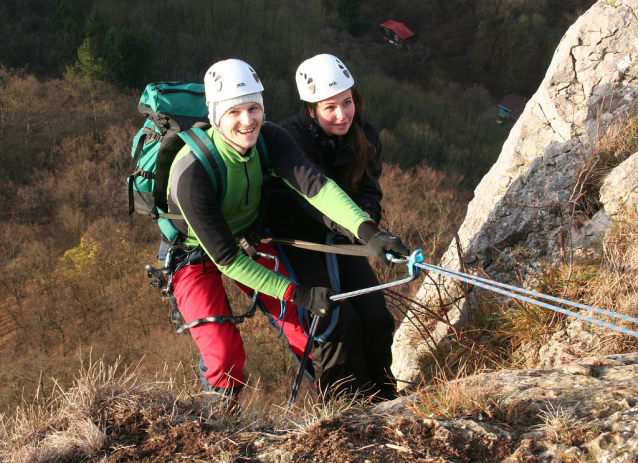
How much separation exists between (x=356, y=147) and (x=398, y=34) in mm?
69984

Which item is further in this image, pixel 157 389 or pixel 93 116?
pixel 93 116

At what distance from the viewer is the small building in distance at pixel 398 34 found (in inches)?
2688

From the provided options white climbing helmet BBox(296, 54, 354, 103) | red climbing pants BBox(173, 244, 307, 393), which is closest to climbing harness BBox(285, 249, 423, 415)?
red climbing pants BBox(173, 244, 307, 393)

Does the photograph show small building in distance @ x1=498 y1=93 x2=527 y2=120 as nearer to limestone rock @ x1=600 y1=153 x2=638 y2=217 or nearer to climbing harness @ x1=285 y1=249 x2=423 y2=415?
limestone rock @ x1=600 y1=153 x2=638 y2=217

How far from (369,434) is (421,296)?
2717mm

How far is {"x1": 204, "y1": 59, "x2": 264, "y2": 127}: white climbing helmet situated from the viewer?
3.01 meters

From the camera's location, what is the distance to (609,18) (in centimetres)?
478

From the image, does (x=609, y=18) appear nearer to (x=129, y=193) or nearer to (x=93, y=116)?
(x=129, y=193)

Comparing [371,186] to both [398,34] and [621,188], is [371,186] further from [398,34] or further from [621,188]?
[398,34]

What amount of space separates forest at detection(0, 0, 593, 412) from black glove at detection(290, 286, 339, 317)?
12.7 meters

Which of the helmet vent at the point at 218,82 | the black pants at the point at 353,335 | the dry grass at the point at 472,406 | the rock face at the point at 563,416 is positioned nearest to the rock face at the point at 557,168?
the black pants at the point at 353,335

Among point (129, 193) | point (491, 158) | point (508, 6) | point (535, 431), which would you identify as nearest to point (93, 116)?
point (491, 158)

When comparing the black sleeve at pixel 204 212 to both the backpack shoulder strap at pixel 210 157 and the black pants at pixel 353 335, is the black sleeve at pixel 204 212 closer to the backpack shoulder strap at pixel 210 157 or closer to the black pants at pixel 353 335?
the backpack shoulder strap at pixel 210 157

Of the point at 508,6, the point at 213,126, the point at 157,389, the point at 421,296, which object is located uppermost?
the point at 508,6
